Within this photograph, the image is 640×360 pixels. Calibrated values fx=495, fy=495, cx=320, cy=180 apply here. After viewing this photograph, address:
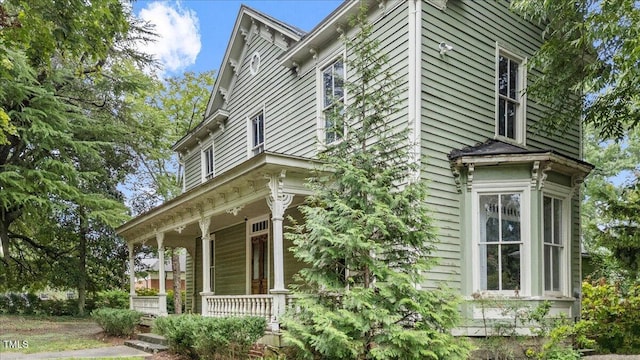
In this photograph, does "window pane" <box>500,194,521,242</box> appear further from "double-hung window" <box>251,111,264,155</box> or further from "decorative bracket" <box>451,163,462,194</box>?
"double-hung window" <box>251,111,264,155</box>

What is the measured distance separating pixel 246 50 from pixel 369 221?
33.3 ft

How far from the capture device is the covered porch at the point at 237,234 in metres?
8.48

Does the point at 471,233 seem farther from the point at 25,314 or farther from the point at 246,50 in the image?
the point at 25,314

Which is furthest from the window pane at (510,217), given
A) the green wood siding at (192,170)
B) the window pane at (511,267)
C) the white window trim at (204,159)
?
the green wood siding at (192,170)

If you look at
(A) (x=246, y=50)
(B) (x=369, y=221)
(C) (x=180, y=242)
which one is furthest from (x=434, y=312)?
(C) (x=180, y=242)

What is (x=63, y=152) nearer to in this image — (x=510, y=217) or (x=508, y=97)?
(x=508, y=97)

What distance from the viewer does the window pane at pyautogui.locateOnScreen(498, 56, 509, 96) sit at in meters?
10.3

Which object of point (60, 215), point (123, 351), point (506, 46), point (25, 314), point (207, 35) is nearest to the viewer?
point (506, 46)

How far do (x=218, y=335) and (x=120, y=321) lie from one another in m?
6.55

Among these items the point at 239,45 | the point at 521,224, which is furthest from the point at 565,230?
the point at 239,45

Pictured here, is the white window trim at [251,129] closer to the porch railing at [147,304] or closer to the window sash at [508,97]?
the porch railing at [147,304]

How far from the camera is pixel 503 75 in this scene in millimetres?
10391

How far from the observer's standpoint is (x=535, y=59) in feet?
30.3

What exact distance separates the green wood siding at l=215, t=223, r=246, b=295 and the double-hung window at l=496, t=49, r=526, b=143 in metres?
7.49
